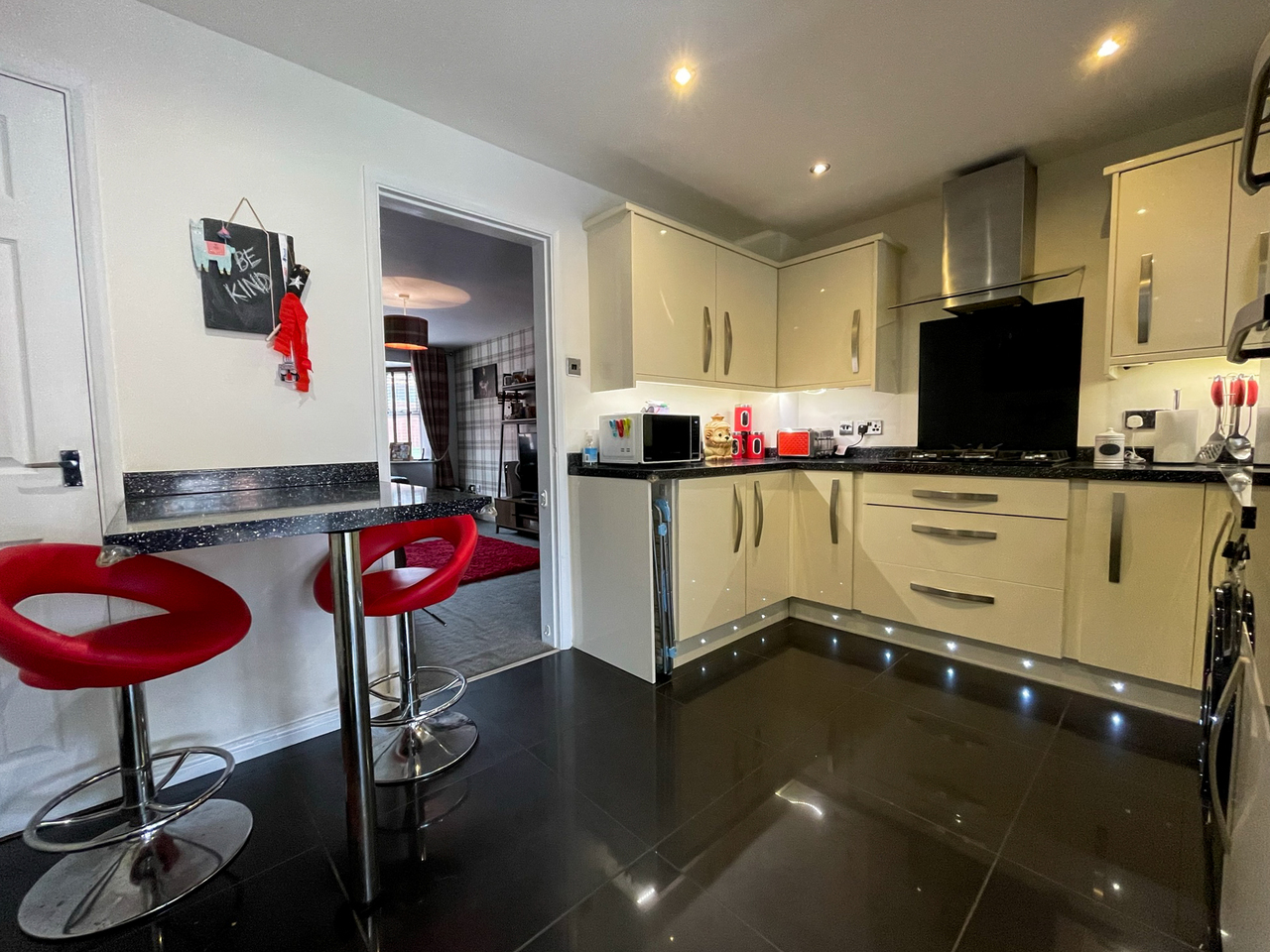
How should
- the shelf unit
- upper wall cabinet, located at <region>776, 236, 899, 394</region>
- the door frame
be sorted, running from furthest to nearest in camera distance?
the shelf unit → upper wall cabinet, located at <region>776, 236, 899, 394</region> → the door frame

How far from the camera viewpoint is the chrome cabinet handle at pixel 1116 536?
1971 mm

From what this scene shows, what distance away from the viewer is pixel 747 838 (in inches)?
55.2

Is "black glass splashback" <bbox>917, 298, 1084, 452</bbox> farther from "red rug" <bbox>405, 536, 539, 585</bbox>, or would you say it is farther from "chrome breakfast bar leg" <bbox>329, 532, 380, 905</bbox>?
"red rug" <bbox>405, 536, 539, 585</bbox>

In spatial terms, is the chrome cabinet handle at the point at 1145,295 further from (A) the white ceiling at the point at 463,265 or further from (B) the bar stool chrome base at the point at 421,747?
(B) the bar stool chrome base at the point at 421,747

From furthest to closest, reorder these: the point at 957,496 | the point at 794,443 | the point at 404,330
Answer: the point at 404,330 < the point at 794,443 < the point at 957,496

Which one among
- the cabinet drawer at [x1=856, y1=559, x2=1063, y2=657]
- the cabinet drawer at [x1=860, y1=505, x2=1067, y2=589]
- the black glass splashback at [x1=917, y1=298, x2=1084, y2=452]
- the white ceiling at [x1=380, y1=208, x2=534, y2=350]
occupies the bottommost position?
the cabinet drawer at [x1=856, y1=559, x2=1063, y2=657]

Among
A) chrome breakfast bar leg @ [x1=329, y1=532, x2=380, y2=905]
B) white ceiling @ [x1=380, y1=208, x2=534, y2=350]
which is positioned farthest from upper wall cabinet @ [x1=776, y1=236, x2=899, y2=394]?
chrome breakfast bar leg @ [x1=329, y1=532, x2=380, y2=905]

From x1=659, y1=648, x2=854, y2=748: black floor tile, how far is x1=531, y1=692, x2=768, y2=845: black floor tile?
0.28 feet

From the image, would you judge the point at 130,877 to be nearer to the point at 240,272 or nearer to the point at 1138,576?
the point at 240,272

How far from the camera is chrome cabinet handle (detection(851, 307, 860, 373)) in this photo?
2930mm

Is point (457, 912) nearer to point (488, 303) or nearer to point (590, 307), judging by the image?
point (590, 307)

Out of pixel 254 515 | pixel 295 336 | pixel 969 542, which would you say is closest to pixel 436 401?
pixel 295 336

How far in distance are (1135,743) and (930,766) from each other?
78cm

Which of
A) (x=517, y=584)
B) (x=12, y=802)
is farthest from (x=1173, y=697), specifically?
(x=12, y=802)
